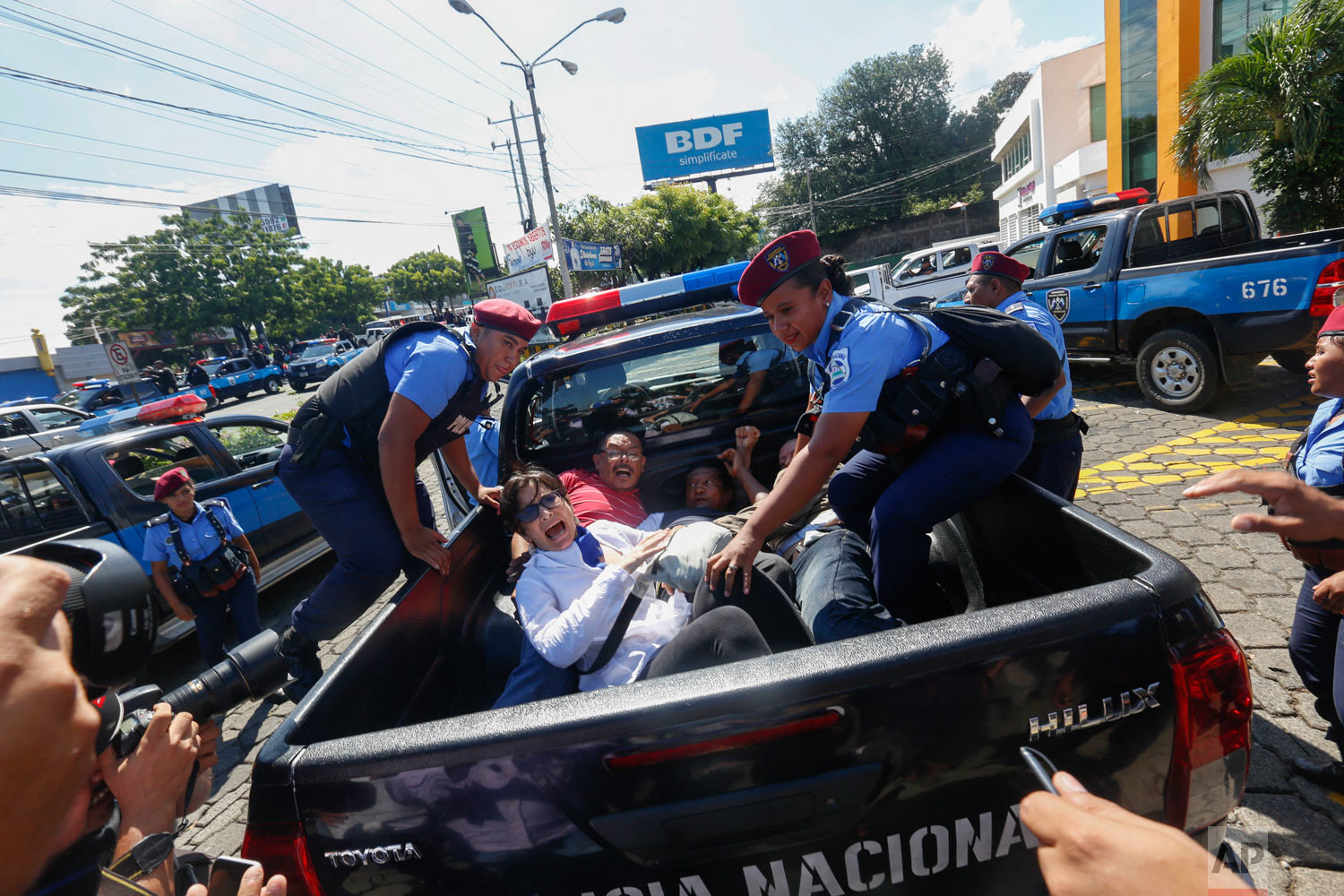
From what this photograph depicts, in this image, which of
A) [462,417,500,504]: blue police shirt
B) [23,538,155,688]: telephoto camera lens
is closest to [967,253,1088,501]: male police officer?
[462,417,500,504]: blue police shirt

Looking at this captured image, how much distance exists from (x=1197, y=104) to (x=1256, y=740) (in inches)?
419

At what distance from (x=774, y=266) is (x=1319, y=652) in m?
2.12

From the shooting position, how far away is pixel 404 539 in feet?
8.46

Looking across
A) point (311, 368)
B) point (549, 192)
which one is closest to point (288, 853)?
point (549, 192)

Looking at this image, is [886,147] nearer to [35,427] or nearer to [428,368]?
[35,427]

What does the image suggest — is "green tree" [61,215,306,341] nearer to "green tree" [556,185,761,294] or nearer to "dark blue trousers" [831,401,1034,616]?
"green tree" [556,185,761,294]

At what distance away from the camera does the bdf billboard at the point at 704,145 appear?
39469 mm

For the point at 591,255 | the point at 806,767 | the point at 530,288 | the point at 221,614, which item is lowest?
the point at 221,614

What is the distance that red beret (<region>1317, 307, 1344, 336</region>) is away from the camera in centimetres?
197

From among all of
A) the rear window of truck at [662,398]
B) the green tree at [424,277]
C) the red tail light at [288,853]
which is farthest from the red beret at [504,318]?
the green tree at [424,277]

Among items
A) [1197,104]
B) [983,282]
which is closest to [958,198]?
[1197,104]

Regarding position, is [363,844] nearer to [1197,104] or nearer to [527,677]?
[527,677]

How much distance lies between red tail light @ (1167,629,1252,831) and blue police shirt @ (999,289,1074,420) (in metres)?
1.97

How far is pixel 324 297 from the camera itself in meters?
46.6
